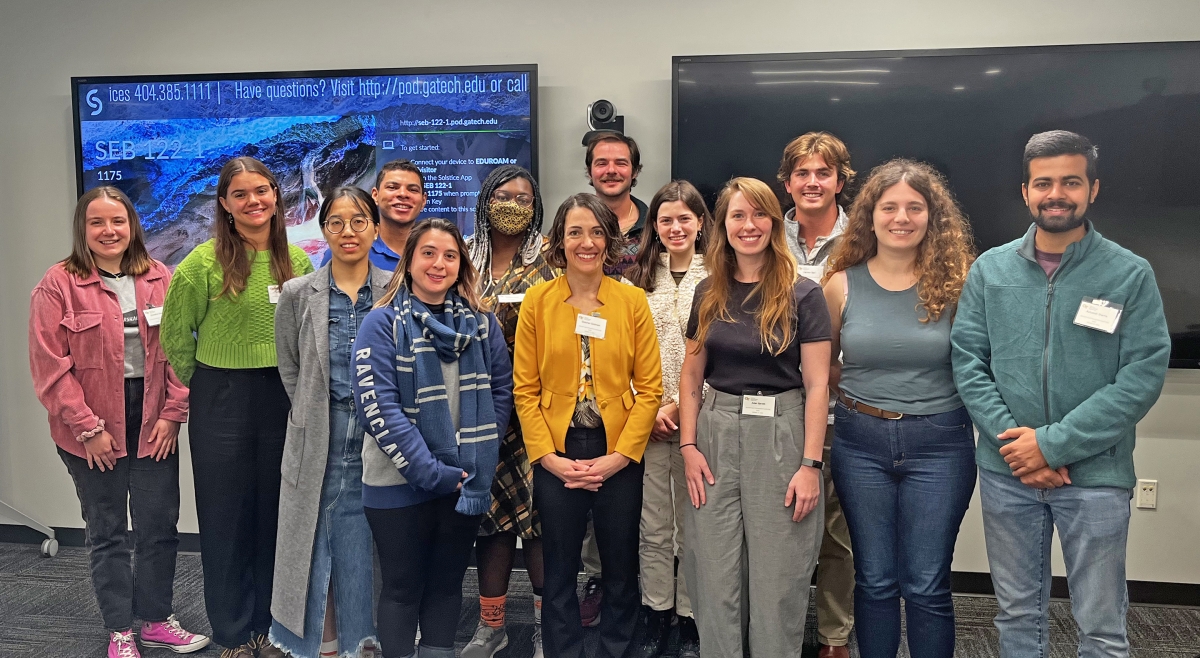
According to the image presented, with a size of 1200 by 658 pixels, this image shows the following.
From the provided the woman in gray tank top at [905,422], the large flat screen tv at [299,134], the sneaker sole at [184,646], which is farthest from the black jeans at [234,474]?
the woman in gray tank top at [905,422]

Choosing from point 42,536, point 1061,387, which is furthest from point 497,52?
point 42,536

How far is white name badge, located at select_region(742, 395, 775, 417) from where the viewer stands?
2176mm

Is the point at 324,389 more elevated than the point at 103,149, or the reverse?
the point at 103,149

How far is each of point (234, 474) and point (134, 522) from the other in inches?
26.9

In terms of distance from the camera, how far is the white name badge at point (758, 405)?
2.18 meters

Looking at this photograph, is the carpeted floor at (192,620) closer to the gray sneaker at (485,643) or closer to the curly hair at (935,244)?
the gray sneaker at (485,643)

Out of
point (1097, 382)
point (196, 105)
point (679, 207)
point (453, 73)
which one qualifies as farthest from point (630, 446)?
point (196, 105)

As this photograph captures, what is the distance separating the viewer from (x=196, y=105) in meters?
3.65

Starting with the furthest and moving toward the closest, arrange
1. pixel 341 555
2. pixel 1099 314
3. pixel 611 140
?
1. pixel 611 140
2. pixel 341 555
3. pixel 1099 314

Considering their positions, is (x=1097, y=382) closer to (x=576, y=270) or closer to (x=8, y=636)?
(x=576, y=270)

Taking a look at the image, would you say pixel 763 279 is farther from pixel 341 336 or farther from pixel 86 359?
pixel 86 359

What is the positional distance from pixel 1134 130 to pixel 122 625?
4.45 meters

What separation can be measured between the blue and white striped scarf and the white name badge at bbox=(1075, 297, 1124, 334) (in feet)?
5.45

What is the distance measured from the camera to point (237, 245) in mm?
2602
